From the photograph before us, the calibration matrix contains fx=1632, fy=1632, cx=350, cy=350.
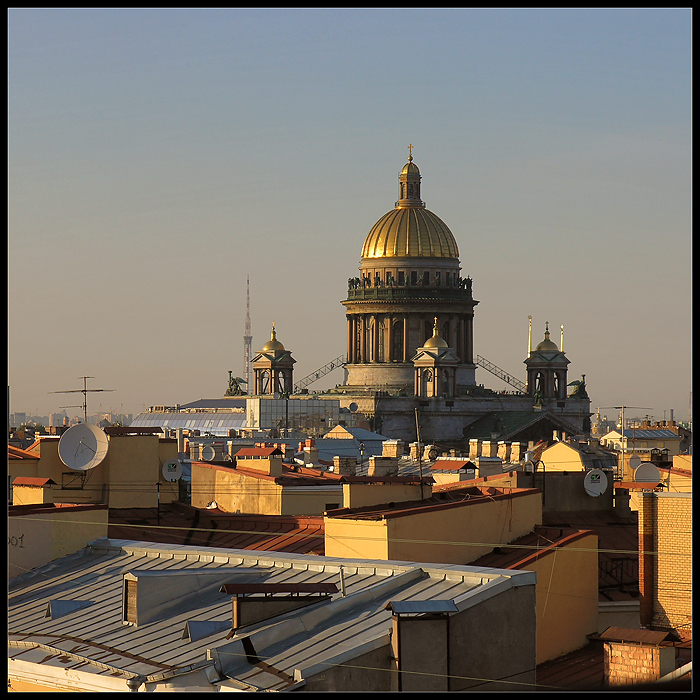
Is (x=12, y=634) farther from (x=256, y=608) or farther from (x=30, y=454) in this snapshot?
(x=30, y=454)

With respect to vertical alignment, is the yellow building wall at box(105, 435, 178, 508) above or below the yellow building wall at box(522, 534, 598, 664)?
above

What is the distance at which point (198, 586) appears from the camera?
18812 millimetres

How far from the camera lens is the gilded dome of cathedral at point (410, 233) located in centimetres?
12088

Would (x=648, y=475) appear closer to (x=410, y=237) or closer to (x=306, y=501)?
(x=306, y=501)

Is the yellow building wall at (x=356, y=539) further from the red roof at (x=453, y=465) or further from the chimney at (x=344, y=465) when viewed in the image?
the chimney at (x=344, y=465)

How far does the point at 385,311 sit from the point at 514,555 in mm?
97529

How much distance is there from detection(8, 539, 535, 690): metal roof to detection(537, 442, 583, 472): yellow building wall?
27480 millimetres

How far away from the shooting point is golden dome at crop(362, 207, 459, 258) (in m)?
121

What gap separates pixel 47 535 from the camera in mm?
22812

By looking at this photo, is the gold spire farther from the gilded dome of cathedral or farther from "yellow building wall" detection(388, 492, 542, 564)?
"yellow building wall" detection(388, 492, 542, 564)

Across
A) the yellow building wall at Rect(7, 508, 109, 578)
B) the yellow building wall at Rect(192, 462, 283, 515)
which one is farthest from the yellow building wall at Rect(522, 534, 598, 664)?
the yellow building wall at Rect(192, 462, 283, 515)

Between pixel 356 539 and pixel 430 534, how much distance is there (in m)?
1.09

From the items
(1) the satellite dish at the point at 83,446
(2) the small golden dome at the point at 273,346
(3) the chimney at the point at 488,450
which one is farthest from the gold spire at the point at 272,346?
(1) the satellite dish at the point at 83,446

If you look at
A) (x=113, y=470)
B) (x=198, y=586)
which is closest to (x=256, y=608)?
(x=198, y=586)
